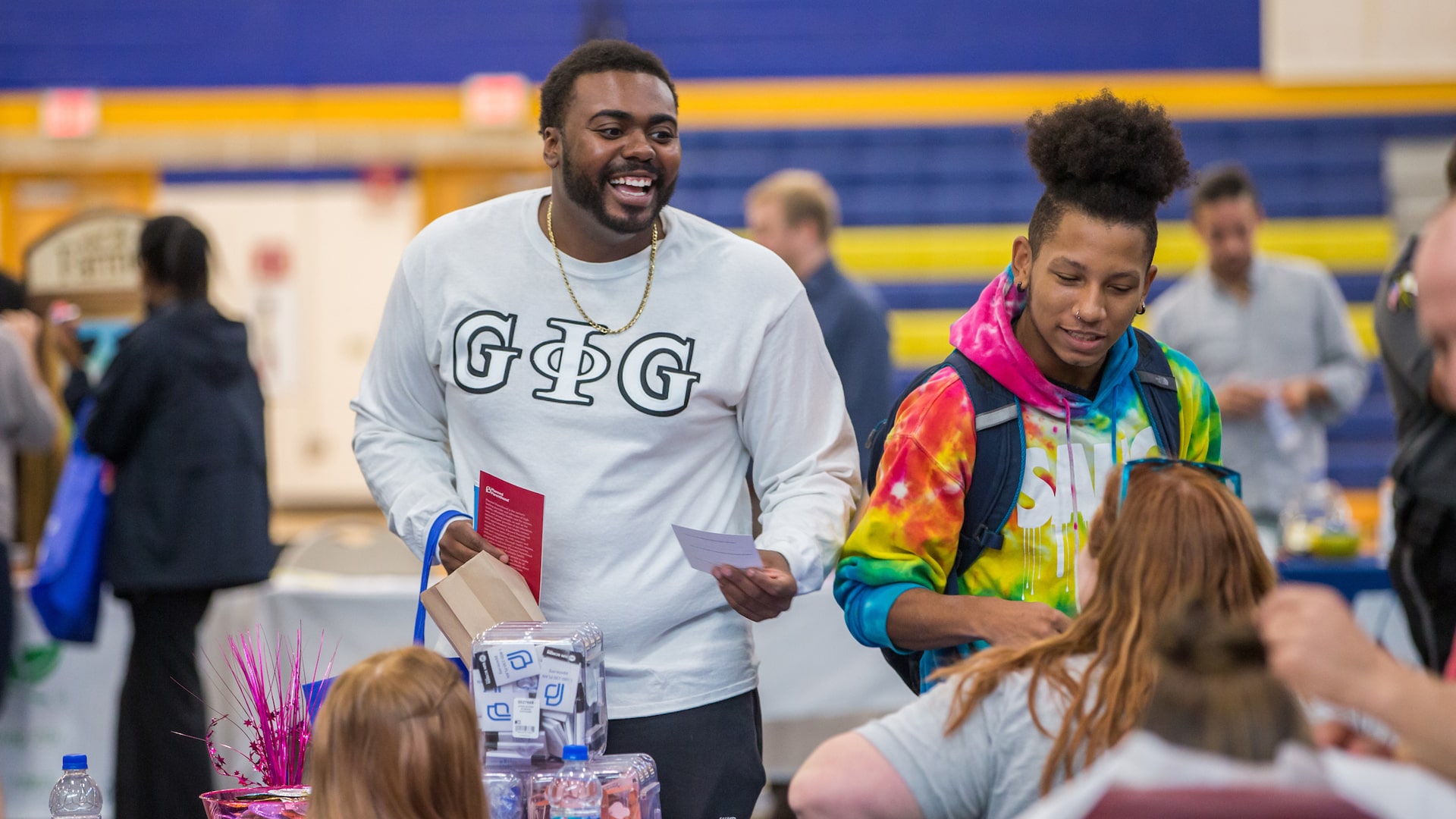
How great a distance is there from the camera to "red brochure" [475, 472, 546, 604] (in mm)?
1977

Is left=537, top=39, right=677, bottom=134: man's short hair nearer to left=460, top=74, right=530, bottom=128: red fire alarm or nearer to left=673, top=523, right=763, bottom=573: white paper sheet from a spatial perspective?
left=673, top=523, right=763, bottom=573: white paper sheet

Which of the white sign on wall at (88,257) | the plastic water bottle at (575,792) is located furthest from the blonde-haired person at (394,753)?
the white sign on wall at (88,257)

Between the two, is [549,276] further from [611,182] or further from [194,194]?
[194,194]

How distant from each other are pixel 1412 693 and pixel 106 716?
4135mm

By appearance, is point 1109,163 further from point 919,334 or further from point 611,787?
point 919,334

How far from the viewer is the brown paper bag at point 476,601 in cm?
192

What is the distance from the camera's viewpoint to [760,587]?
191cm

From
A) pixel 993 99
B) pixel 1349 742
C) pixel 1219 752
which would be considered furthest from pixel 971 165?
pixel 1219 752

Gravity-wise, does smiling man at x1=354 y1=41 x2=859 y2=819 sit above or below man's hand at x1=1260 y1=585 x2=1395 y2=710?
above

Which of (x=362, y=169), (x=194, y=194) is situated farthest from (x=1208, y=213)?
(x=194, y=194)

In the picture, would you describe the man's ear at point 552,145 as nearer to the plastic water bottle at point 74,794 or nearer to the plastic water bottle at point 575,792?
the plastic water bottle at point 575,792

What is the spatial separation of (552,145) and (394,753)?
1088mm

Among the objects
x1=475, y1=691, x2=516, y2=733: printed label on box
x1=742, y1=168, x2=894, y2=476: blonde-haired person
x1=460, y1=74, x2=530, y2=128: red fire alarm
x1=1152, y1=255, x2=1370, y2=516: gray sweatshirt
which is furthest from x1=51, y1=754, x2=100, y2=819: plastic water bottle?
x1=460, y1=74, x2=530, y2=128: red fire alarm

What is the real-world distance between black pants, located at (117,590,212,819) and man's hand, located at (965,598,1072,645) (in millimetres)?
2739
